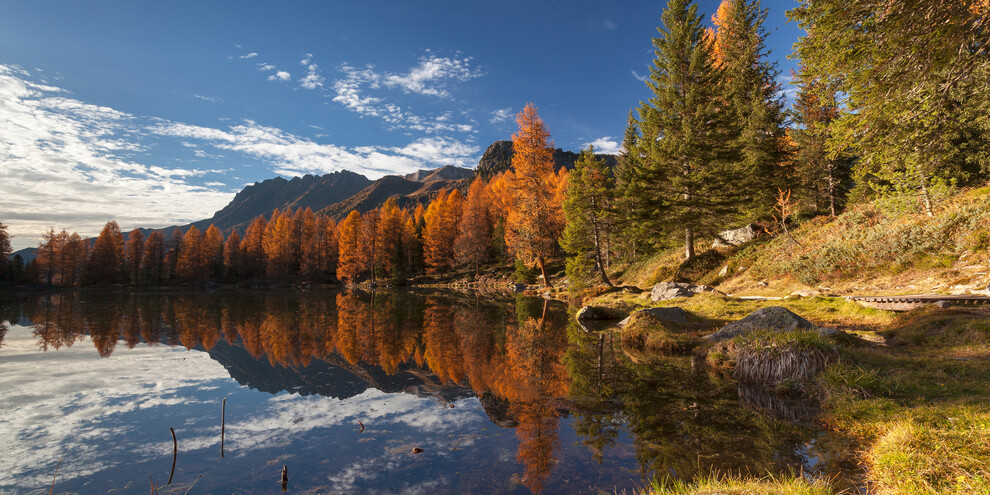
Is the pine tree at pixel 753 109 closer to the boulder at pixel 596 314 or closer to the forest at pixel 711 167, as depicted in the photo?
the forest at pixel 711 167

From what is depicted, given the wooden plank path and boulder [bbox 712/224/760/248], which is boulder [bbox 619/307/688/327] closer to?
the wooden plank path

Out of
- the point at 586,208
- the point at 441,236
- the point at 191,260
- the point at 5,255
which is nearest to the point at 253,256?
the point at 191,260

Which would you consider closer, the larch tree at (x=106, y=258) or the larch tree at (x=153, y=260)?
the larch tree at (x=106, y=258)

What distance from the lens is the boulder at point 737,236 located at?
27.2 meters

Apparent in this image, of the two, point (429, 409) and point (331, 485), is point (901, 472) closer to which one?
point (331, 485)

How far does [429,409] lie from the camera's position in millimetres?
8570

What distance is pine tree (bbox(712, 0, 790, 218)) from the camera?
27.0 m

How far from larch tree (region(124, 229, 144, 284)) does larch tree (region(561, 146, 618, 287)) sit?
92.4 metres

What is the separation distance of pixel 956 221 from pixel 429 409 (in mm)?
21384

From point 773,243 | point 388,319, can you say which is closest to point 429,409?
point 388,319

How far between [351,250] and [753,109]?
2311 inches

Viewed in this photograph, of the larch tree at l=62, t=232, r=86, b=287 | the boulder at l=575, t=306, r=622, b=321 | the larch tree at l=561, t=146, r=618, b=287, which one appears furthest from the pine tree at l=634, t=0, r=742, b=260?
the larch tree at l=62, t=232, r=86, b=287

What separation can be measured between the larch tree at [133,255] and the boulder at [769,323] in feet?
340

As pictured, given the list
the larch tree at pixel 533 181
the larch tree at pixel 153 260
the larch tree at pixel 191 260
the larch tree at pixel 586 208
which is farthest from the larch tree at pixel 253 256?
the larch tree at pixel 586 208
